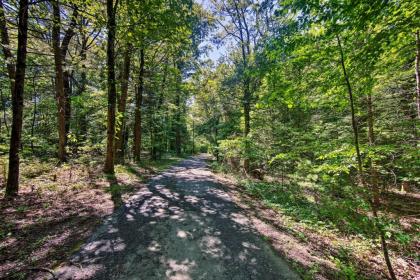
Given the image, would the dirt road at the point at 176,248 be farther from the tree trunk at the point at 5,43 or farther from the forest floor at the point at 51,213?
the tree trunk at the point at 5,43

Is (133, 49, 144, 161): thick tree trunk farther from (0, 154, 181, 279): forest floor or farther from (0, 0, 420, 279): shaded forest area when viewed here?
(0, 154, 181, 279): forest floor

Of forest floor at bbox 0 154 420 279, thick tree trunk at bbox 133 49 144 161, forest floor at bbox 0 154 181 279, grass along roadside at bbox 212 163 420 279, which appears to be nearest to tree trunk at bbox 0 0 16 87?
forest floor at bbox 0 154 181 279

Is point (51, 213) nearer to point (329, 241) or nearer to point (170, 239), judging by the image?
point (170, 239)

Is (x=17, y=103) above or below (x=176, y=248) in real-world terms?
above

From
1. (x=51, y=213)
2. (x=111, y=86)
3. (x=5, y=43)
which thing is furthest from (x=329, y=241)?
(x=5, y=43)

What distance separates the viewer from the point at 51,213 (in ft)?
16.9

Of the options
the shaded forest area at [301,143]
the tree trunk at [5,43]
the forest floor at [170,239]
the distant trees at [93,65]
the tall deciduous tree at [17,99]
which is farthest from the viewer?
the distant trees at [93,65]

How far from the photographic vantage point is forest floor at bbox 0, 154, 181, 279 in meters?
3.30

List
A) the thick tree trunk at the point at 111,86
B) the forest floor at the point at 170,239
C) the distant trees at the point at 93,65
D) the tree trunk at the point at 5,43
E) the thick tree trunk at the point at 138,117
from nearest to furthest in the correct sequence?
the forest floor at the point at 170,239 < the tree trunk at the point at 5,43 < the distant trees at the point at 93,65 < the thick tree trunk at the point at 111,86 < the thick tree trunk at the point at 138,117

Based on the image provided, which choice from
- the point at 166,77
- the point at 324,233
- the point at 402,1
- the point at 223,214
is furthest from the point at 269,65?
the point at 166,77

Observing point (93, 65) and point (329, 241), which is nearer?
point (329, 241)

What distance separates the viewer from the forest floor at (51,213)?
10.8 feet

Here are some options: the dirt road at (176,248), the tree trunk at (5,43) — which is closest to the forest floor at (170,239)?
the dirt road at (176,248)

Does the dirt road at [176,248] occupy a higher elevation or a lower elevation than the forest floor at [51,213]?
lower
